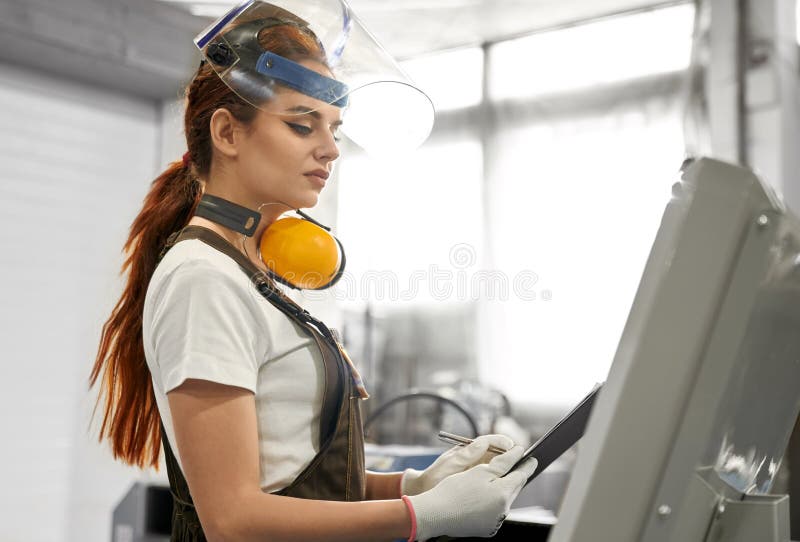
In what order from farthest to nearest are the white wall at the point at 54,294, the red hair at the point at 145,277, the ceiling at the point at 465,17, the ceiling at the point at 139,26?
the ceiling at the point at 465,17 → the white wall at the point at 54,294 → the ceiling at the point at 139,26 → the red hair at the point at 145,277

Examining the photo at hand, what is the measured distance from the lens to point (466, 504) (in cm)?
95

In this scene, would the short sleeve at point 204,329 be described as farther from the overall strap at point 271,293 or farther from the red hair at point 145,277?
the red hair at point 145,277

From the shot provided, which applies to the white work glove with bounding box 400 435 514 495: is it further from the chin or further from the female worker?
the chin

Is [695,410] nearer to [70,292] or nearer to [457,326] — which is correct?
[70,292]

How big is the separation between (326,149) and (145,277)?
1.12ft

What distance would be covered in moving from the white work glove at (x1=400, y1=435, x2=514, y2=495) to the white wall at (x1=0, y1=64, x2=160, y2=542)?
8.67ft

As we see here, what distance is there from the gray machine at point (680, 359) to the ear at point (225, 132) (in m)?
0.72

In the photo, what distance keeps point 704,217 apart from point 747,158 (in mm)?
3705

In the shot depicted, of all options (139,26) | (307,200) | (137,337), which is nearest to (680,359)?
(307,200)

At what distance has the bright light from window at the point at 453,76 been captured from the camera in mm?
5266

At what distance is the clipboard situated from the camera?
2.92ft

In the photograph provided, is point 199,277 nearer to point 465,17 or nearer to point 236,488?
point 236,488

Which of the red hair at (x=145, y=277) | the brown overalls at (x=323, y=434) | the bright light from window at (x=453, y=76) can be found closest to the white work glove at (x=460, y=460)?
the brown overalls at (x=323, y=434)

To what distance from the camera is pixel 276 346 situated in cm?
103
